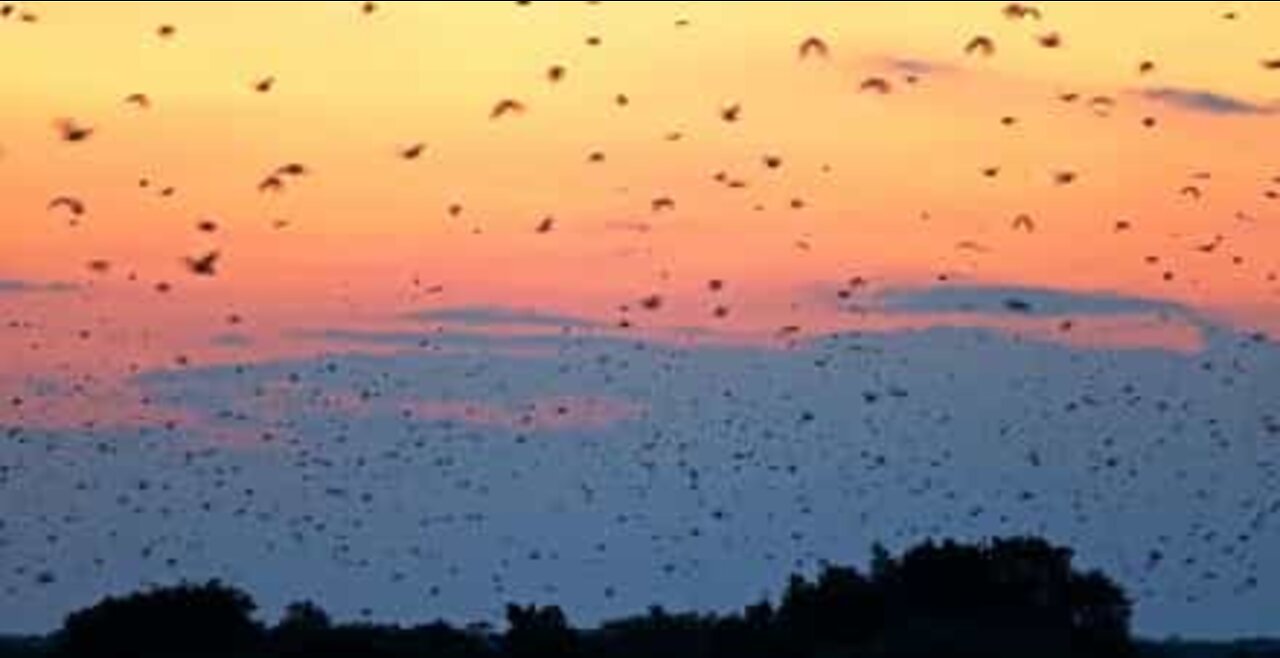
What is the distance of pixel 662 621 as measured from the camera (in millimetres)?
89250

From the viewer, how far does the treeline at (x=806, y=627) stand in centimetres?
7888

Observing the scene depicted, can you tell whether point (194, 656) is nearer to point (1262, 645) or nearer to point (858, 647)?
point (858, 647)

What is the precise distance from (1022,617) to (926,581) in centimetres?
325

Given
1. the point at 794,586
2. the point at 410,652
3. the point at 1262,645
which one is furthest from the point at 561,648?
the point at 1262,645

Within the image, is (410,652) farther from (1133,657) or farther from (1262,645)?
(1262,645)

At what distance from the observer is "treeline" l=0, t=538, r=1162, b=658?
78.9m

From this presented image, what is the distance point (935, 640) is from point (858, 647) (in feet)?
7.29

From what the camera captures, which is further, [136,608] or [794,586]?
[794,586]

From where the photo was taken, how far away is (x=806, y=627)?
8456cm

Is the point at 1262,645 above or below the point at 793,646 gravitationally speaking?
above

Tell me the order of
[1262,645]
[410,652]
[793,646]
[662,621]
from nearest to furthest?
[410,652] < [793,646] < [662,621] < [1262,645]

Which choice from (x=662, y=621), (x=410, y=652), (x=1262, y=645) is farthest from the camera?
(x=1262, y=645)

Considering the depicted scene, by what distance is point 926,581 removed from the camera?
85.4 m

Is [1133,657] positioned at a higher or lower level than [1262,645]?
lower
